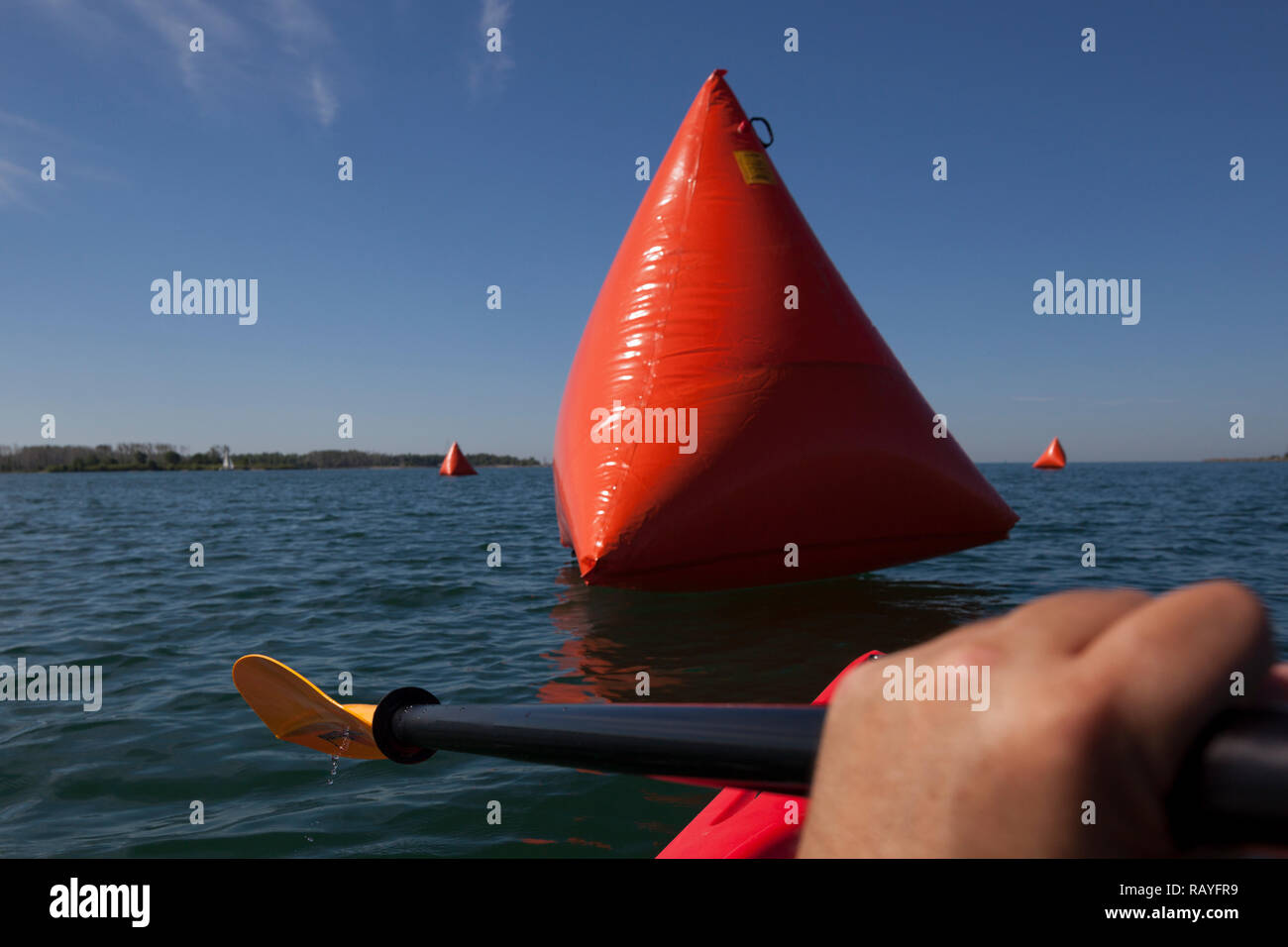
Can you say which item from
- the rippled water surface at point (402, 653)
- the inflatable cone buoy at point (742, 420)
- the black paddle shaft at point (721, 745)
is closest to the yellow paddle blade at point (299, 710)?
the rippled water surface at point (402, 653)

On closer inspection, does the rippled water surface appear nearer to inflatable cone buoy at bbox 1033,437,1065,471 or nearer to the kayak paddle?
the kayak paddle

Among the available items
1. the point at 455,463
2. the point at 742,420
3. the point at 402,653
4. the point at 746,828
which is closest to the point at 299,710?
the point at 746,828

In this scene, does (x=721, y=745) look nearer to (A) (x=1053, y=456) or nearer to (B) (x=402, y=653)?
(B) (x=402, y=653)

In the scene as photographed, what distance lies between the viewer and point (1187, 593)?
0.40 m

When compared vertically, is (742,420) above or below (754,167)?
below

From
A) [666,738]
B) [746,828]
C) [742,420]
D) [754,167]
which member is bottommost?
[746,828]

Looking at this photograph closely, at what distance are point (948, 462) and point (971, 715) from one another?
18.0 ft

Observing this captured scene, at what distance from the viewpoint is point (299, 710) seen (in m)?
2.37

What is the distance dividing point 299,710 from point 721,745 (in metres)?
2.02

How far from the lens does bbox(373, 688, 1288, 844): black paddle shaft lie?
1.32 feet

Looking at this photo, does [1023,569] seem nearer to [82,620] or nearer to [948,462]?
[948,462]

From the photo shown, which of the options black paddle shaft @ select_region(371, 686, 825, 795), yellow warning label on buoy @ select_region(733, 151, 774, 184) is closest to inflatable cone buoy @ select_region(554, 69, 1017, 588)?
yellow warning label on buoy @ select_region(733, 151, 774, 184)

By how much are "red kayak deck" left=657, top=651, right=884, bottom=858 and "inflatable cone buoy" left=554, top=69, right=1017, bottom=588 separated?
288 centimetres
